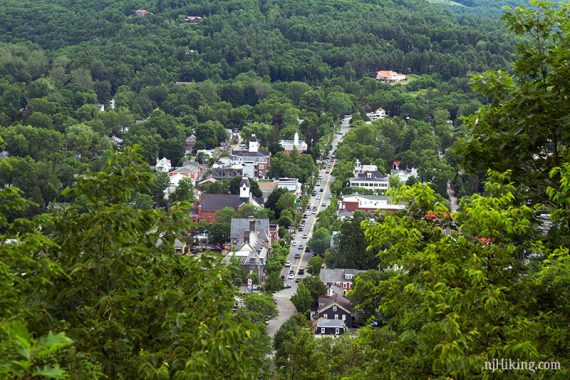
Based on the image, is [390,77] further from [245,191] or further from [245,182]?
[245,191]

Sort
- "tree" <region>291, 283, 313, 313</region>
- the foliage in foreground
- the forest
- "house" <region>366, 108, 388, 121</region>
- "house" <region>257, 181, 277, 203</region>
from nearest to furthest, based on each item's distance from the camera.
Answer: the foliage in foreground → the forest → "tree" <region>291, 283, 313, 313</region> → "house" <region>257, 181, 277, 203</region> → "house" <region>366, 108, 388, 121</region>

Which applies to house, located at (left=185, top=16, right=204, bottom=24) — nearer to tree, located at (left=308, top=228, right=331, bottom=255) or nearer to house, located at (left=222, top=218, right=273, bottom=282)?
house, located at (left=222, top=218, right=273, bottom=282)

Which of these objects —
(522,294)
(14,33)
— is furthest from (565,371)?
(14,33)

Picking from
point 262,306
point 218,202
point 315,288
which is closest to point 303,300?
Result: point 315,288

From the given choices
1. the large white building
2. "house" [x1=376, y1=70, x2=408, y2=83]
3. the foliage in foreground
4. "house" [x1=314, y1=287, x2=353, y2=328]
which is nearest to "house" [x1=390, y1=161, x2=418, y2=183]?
the large white building

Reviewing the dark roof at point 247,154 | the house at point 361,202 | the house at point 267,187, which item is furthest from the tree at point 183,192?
the dark roof at point 247,154

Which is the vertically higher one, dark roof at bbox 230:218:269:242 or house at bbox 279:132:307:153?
dark roof at bbox 230:218:269:242
